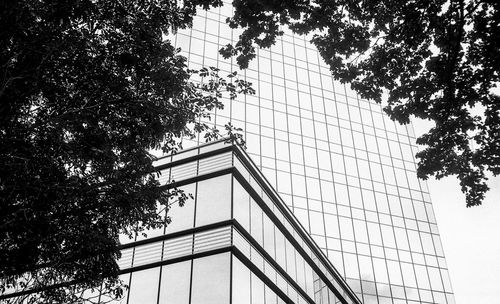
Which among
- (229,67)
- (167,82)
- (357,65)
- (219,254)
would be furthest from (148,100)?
(229,67)

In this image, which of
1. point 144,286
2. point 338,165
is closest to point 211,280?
point 144,286

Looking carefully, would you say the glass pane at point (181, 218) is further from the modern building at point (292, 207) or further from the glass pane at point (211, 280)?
the glass pane at point (211, 280)

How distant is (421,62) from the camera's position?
10734 mm

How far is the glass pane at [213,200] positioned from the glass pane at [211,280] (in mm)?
1514

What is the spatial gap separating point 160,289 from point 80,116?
813 centimetres

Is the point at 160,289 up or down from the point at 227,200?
down

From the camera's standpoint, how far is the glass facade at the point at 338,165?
127ft

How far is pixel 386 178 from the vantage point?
45.9 meters

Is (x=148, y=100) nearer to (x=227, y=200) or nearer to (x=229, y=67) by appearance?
(x=227, y=200)

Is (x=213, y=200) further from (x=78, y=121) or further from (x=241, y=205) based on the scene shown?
(x=78, y=121)

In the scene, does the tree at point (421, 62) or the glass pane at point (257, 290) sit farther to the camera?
the glass pane at point (257, 290)

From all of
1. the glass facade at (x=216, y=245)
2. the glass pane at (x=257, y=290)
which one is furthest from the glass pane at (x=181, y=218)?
the glass pane at (x=257, y=290)

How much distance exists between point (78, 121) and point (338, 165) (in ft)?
123

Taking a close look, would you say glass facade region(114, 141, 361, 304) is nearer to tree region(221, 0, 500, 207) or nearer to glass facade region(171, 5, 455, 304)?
tree region(221, 0, 500, 207)
